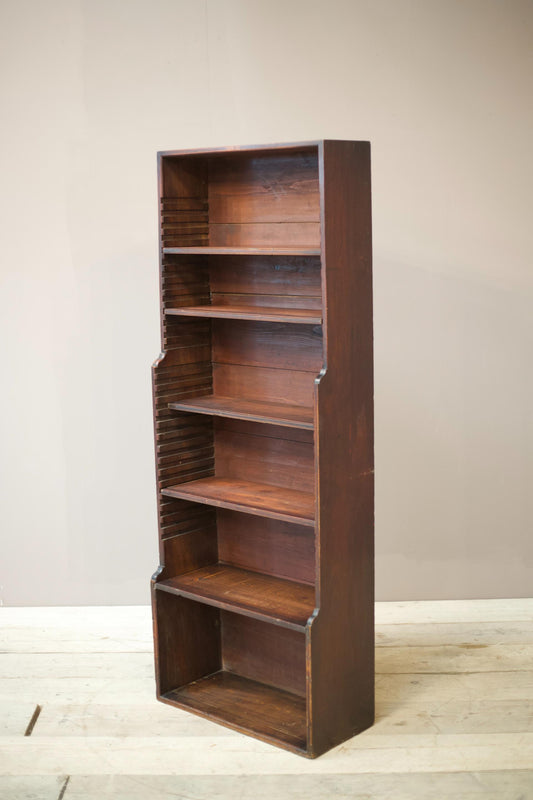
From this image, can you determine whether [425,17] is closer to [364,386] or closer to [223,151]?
[223,151]

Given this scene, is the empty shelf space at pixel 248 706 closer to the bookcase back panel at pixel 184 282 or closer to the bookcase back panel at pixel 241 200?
the bookcase back panel at pixel 184 282

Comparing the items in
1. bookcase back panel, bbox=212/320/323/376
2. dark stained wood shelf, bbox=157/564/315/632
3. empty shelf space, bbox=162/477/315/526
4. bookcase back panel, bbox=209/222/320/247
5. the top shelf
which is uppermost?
bookcase back panel, bbox=209/222/320/247

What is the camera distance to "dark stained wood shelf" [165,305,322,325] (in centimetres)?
343

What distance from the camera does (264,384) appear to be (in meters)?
3.91

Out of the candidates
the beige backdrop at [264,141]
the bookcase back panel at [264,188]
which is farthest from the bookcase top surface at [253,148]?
the beige backdrop at [264,141]

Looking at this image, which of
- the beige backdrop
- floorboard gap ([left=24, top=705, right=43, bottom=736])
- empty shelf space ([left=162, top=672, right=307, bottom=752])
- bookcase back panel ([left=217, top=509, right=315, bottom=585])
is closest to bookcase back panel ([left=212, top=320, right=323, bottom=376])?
bookcase back panel ([left=217, top=509, right=315, bottom=585])

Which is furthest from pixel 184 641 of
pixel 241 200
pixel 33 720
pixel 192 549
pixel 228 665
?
pixel 241 200

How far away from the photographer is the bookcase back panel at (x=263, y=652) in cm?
397

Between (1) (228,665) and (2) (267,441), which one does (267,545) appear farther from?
A: (1) (228,665)

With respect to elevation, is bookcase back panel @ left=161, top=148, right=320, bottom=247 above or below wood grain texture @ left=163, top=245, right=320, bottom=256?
above

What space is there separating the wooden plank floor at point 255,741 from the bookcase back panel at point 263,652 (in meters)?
0.34

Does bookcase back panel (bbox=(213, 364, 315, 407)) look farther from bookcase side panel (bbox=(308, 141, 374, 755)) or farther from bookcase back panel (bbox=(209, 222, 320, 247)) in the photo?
bookcase back panel (bbox=(209, 222, 320, 247))

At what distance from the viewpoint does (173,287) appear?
387cm

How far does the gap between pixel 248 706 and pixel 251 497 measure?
819mm
